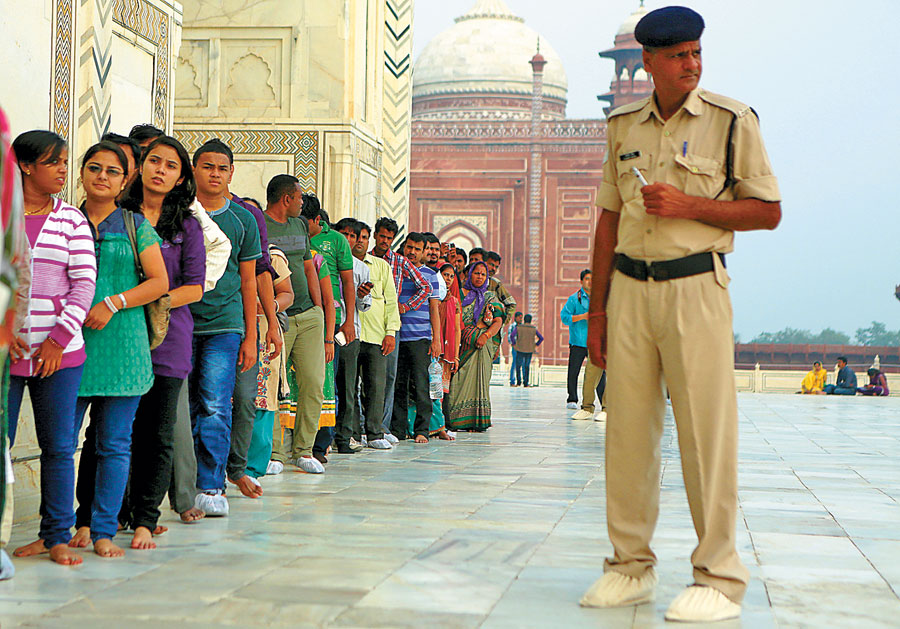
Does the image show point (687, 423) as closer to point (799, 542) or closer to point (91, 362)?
point (799, 542)

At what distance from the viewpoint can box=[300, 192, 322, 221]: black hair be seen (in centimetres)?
557

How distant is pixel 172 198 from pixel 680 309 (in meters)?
1.76

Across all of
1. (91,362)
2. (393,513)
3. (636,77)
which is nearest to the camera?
(91,362)

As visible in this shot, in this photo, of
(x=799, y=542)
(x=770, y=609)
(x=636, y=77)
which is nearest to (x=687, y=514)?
(x=799, y=542)

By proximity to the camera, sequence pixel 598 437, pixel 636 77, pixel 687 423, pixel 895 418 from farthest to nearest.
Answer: pixel 636 77 → pixel 895 418 → pixel 598 437 → pixel 687 423

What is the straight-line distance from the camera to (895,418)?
1115 centimetres

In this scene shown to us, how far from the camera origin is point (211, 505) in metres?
3.94

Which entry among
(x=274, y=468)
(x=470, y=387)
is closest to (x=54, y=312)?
(x=274, y=468)

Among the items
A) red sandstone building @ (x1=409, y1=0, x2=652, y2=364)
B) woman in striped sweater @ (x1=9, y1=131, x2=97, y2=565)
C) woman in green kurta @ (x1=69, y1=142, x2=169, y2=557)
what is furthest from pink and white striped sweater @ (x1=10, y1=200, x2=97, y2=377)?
red sandstone building @ (x1=409, y1=0, x2=652, y2=364)

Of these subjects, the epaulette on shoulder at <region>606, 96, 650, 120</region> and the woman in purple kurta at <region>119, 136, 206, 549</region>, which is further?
the woman in purple kurta at <region>119, 136, 206, 549</region>

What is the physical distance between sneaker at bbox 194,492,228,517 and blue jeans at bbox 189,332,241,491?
0.07 m

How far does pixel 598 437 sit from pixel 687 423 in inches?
194

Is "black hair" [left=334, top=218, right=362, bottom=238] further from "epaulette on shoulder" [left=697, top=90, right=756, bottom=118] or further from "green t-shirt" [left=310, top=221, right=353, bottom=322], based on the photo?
"epaulette on shoulder" [left=697, top=90, right=756, bottom=118]

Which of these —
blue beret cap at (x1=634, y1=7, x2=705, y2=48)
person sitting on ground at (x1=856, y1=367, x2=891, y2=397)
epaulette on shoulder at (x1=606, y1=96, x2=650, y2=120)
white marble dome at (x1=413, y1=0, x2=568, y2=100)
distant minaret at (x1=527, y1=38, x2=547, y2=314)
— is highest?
white marble dome at (x1=413, y1=0, x2=568, y2=100)
